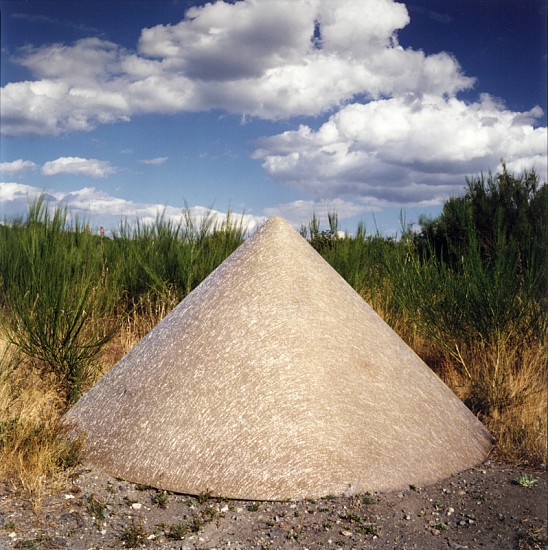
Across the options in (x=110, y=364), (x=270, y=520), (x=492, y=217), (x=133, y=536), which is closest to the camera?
(x=133, y=536)

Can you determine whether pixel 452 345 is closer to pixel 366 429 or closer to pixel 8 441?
pixel 366 429

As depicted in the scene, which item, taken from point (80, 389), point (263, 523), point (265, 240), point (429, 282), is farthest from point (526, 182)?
point (263, 523)

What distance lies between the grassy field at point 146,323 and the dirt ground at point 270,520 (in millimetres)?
240

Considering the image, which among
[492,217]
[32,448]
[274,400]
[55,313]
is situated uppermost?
[492,217]

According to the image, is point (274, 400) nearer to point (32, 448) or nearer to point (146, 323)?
point (32, 448)

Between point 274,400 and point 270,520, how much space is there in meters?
0.61

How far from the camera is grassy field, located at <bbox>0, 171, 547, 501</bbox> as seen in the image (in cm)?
409

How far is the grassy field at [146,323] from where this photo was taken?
13.4 feet

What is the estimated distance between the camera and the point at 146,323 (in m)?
7.02

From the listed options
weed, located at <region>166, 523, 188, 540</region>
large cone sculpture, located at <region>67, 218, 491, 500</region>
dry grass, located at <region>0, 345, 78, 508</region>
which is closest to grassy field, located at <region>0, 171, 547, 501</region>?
dry grass, located at <region>0, 345, 78, 508</region>

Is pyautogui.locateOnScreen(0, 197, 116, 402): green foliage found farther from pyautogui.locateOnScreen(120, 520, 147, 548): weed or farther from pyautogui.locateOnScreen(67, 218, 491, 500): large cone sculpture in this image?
pyautogui.locateOnScreen(120, 520, 147, 548): weed

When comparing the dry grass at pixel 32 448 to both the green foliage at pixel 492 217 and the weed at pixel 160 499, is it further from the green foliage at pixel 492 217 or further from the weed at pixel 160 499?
the green foliage at pixel 492 217

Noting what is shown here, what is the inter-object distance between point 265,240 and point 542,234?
184 inches

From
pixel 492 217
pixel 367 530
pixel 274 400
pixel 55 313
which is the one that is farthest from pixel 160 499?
pixel 492 217
